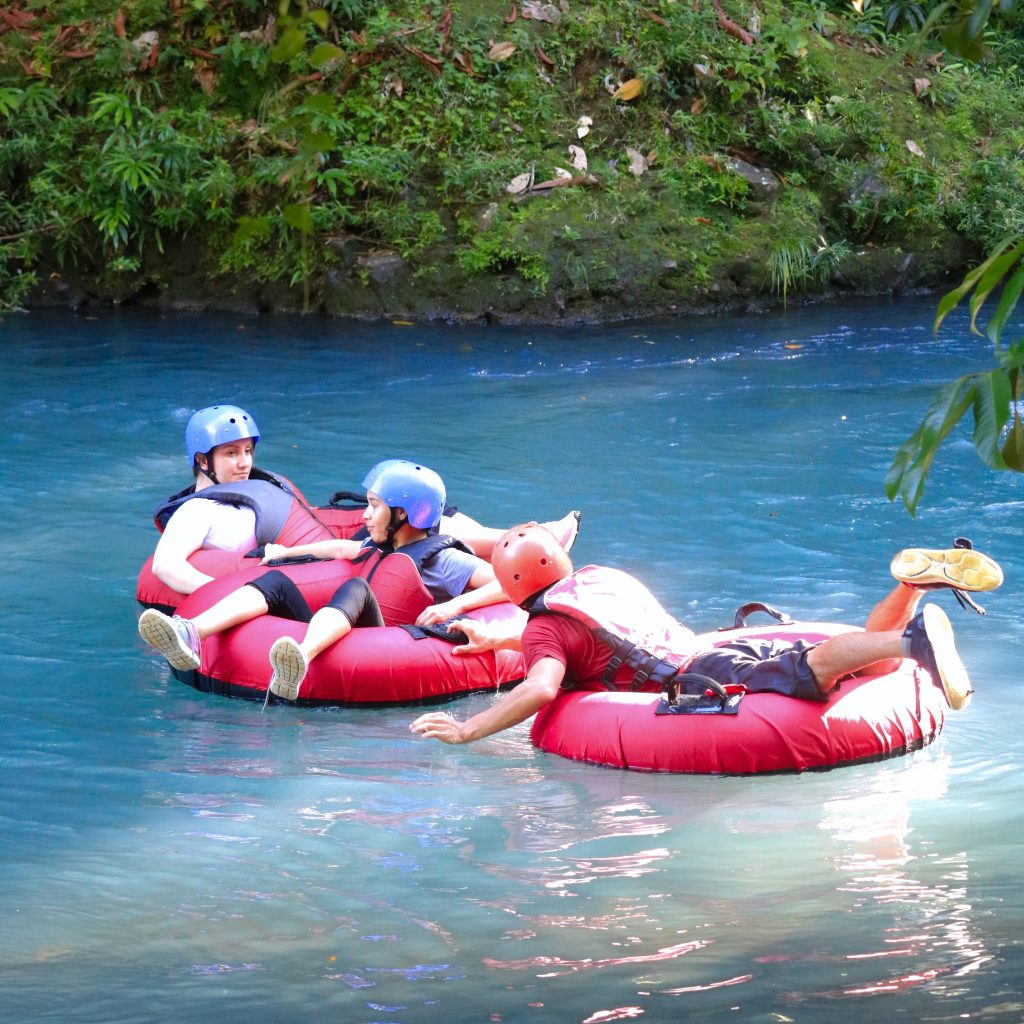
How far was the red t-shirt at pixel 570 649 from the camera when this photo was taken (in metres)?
5.29

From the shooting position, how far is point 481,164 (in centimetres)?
1410

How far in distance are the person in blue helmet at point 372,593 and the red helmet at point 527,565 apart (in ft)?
2.91

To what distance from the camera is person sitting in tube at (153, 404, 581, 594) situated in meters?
6.82

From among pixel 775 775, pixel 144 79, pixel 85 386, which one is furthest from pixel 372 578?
pixel 144 79

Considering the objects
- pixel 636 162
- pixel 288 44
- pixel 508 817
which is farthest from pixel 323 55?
pixel 636 162

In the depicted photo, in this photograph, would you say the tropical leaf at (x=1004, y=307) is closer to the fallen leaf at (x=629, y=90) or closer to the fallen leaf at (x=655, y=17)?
the fallen leaf at (x=629, y=90)

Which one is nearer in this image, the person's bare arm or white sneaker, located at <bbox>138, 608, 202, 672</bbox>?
the person's bare arm

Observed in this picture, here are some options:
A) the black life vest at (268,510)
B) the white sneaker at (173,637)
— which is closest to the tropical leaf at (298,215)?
the white sneaker at (173,637)

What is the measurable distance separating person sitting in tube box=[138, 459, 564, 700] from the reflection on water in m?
0.30

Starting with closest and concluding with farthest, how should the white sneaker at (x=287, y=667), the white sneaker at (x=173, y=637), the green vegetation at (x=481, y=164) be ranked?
the white sneaker at (x=287, y=667) < the white sneaker at (x=173, y=637) < the green vegetation at (x=481, y=164)

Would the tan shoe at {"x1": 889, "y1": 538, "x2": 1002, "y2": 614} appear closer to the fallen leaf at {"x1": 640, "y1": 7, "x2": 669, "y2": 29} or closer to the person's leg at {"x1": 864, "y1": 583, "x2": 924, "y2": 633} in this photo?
the person's leg at {"x1": 864, "y1": 583, "x2": 924, "y2": 633}

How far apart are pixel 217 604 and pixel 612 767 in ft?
6.64

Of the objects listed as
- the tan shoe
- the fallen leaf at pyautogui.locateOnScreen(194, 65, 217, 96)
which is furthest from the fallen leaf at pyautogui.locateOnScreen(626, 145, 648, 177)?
the tan shoe

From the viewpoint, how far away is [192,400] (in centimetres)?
1123
